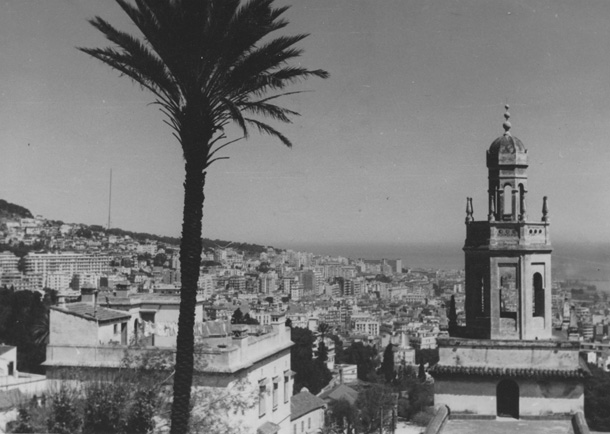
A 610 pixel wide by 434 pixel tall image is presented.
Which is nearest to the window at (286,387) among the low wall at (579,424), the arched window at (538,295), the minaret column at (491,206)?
the arched window at (538,295)

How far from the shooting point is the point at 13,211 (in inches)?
4975

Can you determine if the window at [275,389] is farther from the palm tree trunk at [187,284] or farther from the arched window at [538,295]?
the palm tree trunk at [187,284]

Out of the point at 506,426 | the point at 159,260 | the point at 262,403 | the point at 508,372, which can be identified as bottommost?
the point at 506,426

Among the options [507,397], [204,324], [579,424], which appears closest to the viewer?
[579,424]

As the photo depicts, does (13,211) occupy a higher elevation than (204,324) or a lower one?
higher

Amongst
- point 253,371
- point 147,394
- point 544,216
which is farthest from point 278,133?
point 544,216

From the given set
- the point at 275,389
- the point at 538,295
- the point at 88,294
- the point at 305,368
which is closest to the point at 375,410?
the point at 305,368

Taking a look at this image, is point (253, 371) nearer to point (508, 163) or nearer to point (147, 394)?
point (147, 394)

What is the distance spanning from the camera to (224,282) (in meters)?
189

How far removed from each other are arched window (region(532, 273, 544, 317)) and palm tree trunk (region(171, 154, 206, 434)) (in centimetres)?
1185

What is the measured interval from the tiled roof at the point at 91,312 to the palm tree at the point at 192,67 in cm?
975

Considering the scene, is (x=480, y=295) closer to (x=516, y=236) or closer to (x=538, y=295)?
(x=538, y=295)

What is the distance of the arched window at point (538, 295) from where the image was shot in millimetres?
19562

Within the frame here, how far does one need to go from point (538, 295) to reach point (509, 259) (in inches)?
50.4
